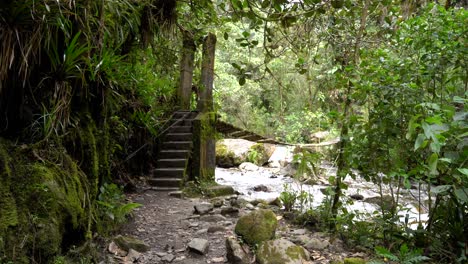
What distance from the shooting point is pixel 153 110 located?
4.50 metres

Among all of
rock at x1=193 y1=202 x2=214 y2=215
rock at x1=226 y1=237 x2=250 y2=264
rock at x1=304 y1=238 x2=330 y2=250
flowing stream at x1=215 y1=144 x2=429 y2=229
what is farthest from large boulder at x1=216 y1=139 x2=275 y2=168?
rock at x1=226 y1=237 x2=250 y2=264

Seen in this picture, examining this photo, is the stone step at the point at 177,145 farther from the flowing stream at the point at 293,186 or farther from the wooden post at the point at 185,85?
the flowing stream at the point at 293,186

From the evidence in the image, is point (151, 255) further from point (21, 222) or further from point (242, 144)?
point (242, 144)

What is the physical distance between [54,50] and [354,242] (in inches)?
89.6

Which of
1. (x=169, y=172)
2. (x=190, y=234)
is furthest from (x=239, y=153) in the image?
(x=190, y=234)

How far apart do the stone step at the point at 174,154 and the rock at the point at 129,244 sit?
2397mm

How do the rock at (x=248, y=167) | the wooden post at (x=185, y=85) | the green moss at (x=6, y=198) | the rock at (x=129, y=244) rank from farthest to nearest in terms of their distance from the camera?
the rock at (x=248, y=167) < the wooden post at (x=185, y=85) < the rock at (x=129, y=244) < the green moss at (x=6, y=198)

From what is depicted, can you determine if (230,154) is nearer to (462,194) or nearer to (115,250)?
(115,250)

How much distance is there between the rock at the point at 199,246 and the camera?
2.28 m

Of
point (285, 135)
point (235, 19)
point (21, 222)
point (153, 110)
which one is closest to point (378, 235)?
point (235, 19)

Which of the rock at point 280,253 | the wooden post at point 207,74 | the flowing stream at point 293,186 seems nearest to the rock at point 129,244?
the rock at point 280,253

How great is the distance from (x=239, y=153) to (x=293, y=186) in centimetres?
293

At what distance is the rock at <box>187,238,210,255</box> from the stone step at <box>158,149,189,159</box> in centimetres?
236

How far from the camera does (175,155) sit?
187 inches
